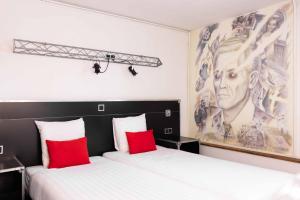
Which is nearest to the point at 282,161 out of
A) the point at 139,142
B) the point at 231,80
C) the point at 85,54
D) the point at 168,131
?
the point at 231,80

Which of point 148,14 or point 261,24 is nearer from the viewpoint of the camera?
point 261,24

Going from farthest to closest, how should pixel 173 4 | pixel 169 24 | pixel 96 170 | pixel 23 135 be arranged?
pixel 169 24 → pixel 173 4 → pixel 23 135 → pixel 96 170

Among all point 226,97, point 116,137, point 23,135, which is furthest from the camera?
point 226,97

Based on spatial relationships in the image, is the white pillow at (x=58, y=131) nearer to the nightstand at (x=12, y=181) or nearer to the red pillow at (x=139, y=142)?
the nightstand at (x=12, y=181)

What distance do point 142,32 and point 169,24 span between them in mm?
481

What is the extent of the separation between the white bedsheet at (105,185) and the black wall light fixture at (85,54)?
1.27 metres

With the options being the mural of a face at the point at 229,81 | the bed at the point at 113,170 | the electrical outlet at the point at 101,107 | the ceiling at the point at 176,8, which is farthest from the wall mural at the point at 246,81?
the electrical outlet at the point at 101,107

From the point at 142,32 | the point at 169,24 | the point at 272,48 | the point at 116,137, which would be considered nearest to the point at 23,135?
the point at 116,137

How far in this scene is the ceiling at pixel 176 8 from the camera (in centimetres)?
304

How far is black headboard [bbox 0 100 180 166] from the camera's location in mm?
2643

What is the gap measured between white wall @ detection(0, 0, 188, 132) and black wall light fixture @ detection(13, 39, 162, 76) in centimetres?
6

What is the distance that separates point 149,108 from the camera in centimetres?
371

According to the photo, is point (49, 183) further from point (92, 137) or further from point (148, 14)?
point (148, 14)

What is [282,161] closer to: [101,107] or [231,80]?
[231,80]
